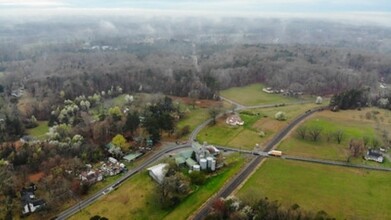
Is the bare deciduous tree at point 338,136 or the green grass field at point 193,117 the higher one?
the bare deciduous tree at point 338,136

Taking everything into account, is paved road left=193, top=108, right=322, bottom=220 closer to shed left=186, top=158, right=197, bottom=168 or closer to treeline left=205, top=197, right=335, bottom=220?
treeline left=205, top=197, right=335, bottom=220

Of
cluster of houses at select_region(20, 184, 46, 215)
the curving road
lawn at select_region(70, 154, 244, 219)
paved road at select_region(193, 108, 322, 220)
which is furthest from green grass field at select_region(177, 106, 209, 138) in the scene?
cluster of houses at select_region(20, 184, 46, 215)

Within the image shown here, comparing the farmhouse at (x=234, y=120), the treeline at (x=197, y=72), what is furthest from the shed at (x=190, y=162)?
the treeline at (x=197, y=72)

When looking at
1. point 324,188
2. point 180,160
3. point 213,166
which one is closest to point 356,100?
point 324,188

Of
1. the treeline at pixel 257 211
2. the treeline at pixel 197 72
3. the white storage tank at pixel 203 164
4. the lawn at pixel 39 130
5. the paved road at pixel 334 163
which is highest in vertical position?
the treeline at pixel 257 211

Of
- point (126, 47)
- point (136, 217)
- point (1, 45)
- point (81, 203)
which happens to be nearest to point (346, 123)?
point (136, 217)

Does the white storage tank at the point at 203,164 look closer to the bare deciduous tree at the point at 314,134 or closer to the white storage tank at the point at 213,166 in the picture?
the white storage tank at the point at 213,166
